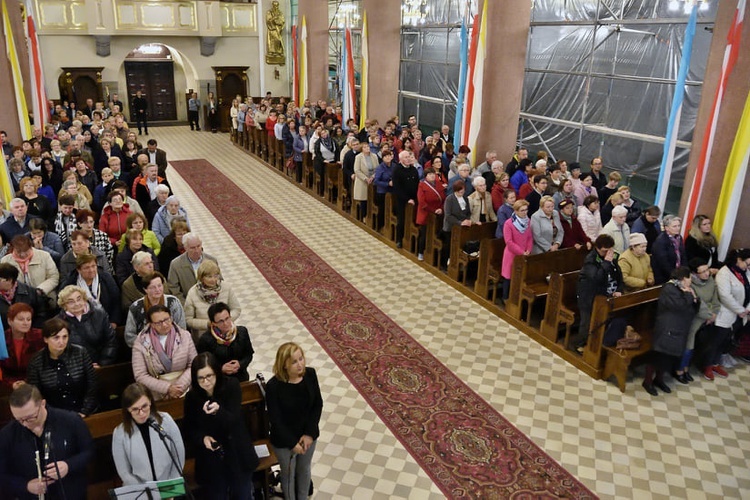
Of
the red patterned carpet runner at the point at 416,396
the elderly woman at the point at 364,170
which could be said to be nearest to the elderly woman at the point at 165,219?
the red patterned carpet runner at the point at 416,396

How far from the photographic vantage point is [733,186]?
265 inches

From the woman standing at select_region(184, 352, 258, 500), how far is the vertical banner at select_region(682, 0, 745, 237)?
18.8ft

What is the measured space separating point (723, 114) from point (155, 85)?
2174cm

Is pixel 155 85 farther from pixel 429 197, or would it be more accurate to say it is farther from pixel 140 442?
pixel 140 442

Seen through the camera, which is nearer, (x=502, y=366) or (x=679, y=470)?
(x=679, y=470)

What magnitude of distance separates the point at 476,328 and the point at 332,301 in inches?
74.7

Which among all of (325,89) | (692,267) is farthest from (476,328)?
(325,89)

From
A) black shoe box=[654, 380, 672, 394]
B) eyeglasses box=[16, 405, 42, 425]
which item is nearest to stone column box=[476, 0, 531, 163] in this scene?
black shoe box=[654, 380, 672, 394]

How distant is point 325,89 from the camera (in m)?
19.0

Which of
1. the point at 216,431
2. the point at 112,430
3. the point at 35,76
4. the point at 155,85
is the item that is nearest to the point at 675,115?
the point at 216,431

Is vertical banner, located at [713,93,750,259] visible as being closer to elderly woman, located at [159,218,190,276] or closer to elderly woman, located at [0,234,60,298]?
elderly woman, located at [159,218,190,276]

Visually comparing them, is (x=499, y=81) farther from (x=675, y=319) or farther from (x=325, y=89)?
(x=325, y=89)

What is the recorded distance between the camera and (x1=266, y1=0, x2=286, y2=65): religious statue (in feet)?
76.0

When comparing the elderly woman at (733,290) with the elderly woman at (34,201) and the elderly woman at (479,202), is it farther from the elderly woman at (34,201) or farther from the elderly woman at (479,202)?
the elderly woman at (34,201)
